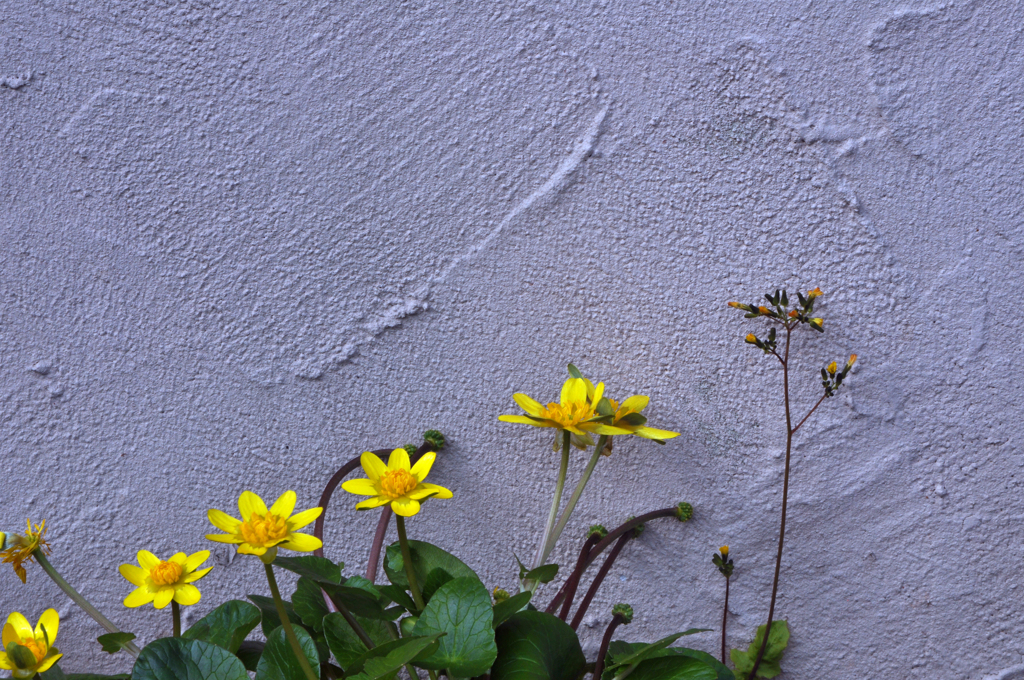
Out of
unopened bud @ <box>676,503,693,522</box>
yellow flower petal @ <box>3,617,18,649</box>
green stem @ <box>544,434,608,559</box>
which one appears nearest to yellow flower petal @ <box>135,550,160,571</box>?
yellow flower petal @ <box>3,617,18,649</box>

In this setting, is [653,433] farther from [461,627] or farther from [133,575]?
[133,575]

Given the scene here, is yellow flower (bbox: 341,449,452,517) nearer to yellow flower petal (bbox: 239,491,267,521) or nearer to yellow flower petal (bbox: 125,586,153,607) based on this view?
yellow flower petal (bbox: 239,491,267,521)

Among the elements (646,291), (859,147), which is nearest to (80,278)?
(646,291)

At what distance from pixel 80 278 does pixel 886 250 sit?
30.5 inches

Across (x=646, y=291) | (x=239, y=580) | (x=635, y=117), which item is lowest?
(x=239, y=580)

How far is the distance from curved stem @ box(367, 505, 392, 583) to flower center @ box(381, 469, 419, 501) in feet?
0.55

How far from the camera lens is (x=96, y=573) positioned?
68cm

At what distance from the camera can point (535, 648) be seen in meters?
0.51

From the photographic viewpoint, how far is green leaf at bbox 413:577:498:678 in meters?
0.46

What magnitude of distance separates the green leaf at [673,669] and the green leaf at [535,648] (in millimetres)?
49

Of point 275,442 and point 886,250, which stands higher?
point 886,250

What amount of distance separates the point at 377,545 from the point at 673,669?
0.29 m

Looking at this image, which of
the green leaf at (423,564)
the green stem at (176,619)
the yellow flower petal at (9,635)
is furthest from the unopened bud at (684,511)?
the yellow flower petal at (9,635)

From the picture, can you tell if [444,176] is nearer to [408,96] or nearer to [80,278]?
[408,96]
